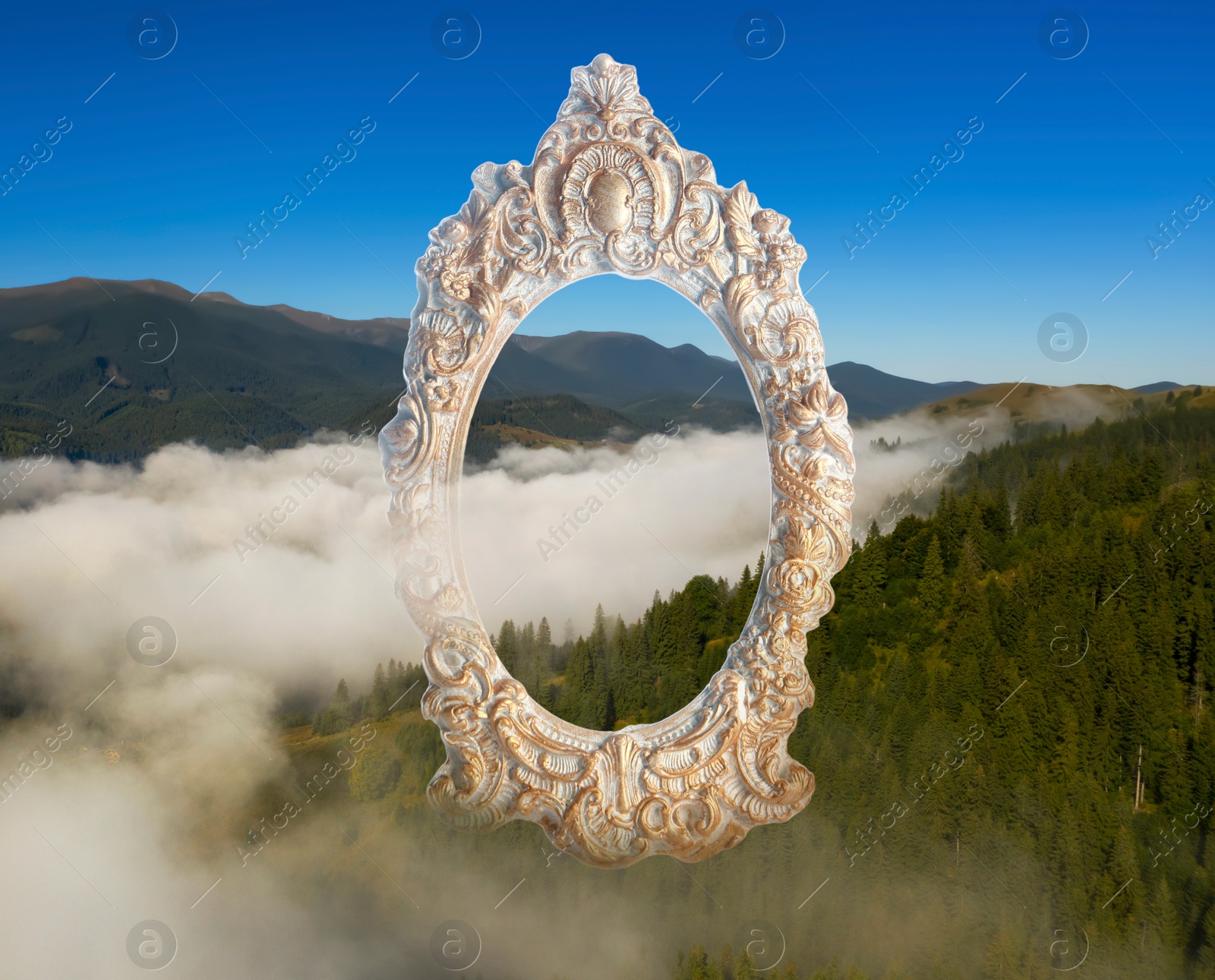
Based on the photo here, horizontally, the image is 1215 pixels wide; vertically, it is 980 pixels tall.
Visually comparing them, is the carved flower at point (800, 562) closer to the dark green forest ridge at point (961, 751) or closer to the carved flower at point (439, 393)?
the dark green forest ridge at point (961, 751)

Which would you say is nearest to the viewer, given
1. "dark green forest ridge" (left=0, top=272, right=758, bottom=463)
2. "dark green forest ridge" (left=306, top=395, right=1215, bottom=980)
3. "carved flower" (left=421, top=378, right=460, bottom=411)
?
"carved flower" (left=421, top=378, right=460, bottom=411)

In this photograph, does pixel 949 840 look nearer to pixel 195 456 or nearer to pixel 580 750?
pixel 580 750

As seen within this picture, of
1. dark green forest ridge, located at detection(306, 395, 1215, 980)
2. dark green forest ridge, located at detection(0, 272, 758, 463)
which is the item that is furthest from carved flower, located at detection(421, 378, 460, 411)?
dark green forest ridge, located at detection(306, 395, 1215, 980)

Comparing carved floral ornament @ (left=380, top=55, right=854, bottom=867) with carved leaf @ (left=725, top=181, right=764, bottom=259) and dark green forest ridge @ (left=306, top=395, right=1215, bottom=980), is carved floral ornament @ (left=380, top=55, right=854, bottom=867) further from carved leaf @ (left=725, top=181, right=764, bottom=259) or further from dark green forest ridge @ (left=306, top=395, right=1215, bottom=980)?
dark green forest ridge @ (left=306, top=395, right=1215, bottom=980)

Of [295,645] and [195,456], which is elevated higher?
[195,456]

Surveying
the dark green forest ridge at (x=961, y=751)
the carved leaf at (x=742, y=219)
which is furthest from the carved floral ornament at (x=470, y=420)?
the dark green forest ridge at (x=961, y=751)

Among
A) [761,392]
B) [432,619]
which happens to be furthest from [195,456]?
[761,392]
